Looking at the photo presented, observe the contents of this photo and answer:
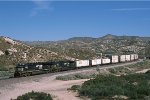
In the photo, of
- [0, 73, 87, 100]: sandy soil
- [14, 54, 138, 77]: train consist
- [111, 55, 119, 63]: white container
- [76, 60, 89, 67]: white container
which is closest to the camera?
[0, 73, 87, 100]: sandy soil

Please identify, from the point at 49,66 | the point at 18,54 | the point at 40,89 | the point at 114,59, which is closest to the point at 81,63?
the point at 49,66

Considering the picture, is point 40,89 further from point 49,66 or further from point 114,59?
point 114,59

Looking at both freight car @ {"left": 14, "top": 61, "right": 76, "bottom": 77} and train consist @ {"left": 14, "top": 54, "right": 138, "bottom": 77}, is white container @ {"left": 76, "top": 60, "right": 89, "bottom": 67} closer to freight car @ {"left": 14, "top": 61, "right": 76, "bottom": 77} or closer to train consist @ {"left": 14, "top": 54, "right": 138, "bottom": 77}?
train consist @ {"left": 14, "top": 54, "right": 138, "bottom": 77}

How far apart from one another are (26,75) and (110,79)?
19.0 meters

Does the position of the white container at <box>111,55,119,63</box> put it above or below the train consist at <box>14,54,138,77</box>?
above

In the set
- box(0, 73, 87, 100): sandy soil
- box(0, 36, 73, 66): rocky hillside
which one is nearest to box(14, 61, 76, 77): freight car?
box(0, 73, 87, 100): sandy soil

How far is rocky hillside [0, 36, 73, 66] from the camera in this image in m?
96.5

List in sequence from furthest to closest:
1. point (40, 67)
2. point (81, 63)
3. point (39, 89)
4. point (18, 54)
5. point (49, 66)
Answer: point (18, 54) → point (81, 63) → point (49, 66) → point (40, 67) → point (39, 89)

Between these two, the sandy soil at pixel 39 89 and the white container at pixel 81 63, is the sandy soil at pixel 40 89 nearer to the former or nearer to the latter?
the sandy soil at pixel 39 89

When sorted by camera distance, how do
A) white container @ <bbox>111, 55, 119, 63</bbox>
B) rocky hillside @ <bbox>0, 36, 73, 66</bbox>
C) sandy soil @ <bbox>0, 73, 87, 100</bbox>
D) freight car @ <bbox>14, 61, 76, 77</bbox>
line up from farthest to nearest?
white container @ <bbox>111, 55, 119, 63</bbox> → rocky hillside @ <bbox>0, 36, 73, 66</bbox> → freight car @ <bbox>14, 61, 76, 77</bbox> → sandy soil @ <bbox>0, 73, 87, 100</bbox>

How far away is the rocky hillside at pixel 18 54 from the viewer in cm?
9650

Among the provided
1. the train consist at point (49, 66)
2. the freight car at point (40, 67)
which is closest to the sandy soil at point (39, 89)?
the freight car at point (40, 67)

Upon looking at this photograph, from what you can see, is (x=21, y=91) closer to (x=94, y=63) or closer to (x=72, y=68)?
(x=72, y=68)

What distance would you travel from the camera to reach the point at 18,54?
10219 cm
